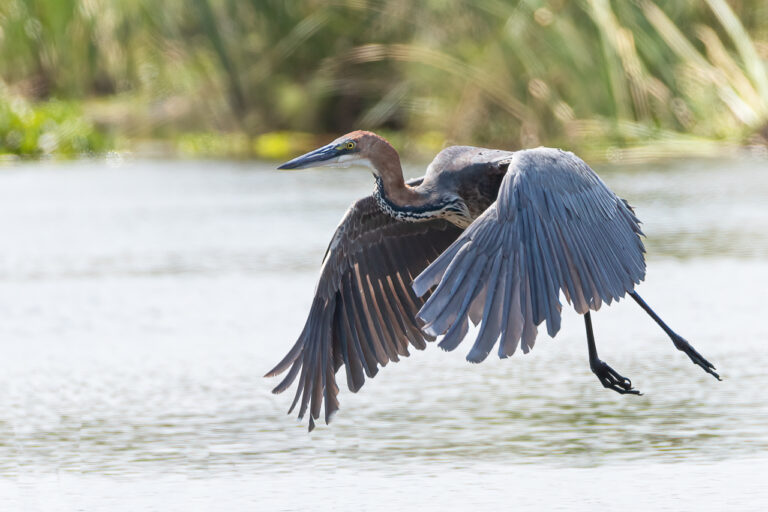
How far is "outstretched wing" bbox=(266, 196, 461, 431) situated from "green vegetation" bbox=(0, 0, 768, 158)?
13572 mm

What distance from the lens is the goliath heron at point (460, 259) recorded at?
4.70 m

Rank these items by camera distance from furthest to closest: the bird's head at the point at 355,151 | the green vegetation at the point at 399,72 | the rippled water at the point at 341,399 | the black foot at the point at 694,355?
1. the green vegetation at the point at 399,72
2. the black foot at the point at 694,355
3. the bird's head at the point at 355,151
4. the rippled water at the point at 341,399

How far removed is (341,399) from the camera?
22.4ft

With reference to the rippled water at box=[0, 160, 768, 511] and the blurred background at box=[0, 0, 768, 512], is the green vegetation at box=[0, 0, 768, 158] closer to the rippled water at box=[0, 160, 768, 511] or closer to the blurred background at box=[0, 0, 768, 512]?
the blurred background at box=[0, 0, 768, 512]

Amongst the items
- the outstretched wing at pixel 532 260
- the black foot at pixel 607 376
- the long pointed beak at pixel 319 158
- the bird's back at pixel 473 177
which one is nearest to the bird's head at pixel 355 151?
the long pointed beak at pixel 319 158

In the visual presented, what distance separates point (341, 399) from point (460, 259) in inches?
86.4

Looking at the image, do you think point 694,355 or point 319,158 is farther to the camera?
point 694,355

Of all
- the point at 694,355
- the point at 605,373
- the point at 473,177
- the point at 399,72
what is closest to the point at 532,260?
the point at 473,177

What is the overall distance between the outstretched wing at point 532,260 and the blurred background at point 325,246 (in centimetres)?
69

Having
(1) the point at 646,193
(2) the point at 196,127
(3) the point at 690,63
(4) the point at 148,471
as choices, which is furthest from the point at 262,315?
(2) the point at 196,127

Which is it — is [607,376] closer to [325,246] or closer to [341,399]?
[341,399]

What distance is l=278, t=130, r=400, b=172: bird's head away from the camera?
5.67 metres

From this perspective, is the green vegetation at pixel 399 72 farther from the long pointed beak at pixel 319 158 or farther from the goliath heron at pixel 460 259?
the long pointed beak at pixel 319 158

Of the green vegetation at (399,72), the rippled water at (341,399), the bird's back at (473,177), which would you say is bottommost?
the rippled water at (341,399)
